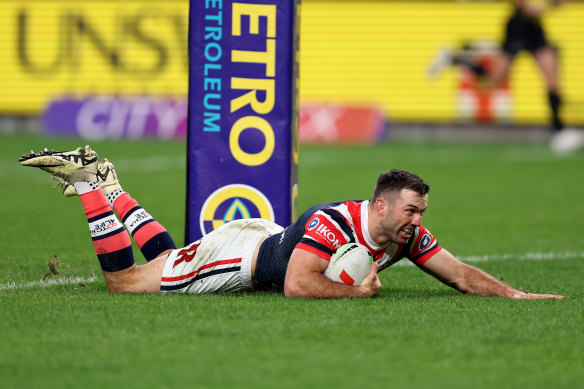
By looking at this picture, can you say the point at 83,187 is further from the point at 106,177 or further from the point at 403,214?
the point at 403,214

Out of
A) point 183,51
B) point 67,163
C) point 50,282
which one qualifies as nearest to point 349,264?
point 67,163

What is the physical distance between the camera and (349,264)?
6023mm

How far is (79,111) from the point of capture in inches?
1060

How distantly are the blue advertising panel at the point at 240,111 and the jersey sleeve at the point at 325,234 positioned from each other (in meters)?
1.54

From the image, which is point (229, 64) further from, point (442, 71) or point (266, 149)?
point (442, 71)

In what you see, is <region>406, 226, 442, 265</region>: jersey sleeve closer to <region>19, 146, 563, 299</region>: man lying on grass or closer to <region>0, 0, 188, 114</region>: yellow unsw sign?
<region>19, 146, 563, 299</region>: man lying on grass

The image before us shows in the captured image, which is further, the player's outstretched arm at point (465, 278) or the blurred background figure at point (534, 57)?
the blurred background figure at point (534, 57)

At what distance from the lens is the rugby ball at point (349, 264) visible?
603cm

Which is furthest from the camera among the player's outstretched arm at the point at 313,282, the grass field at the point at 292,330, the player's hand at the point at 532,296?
the player's hand at the point at 532,296

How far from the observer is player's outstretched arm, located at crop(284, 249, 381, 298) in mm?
5984

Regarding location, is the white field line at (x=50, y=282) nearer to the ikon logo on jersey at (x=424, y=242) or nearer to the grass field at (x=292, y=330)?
the grass field at (x=292, y=330)

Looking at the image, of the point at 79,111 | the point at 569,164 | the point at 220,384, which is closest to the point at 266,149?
the point at 220,384

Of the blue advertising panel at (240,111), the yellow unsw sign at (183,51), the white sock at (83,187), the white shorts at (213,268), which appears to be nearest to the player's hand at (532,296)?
the white shorts at (213,268)

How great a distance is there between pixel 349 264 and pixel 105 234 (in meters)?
1.65
